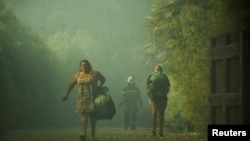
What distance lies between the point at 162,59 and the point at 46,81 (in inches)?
65.6

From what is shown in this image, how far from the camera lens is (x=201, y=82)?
6.80 m

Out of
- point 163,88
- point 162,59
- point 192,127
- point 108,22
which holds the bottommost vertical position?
point 192,127

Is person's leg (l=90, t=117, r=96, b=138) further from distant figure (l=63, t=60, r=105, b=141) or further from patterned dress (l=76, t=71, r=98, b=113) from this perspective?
patterned dress (l=76, t=71, r=98, b=113)

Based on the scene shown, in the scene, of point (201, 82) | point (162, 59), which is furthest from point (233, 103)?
point (162, 59)

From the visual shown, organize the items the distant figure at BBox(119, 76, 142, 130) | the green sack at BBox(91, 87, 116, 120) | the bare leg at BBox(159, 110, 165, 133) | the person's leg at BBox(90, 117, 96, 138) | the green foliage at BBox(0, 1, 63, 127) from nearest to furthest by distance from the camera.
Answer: the green sack at BBox(91, 87, 116, 120) → the person's leg at BBox(90, 117, 96, 138) → the green foliage at BBox(0, 1, 63, 127) → the bare leg at BBox(159, 110, 165, 133) → the distant figure at BBox(119, 76, 142, 130)

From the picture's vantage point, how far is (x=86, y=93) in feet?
20.6

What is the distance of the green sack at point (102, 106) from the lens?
6227 millimetres

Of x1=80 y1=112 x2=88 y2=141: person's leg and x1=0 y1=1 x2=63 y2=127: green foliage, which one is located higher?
x1=0 y1=1 x2=63 y2=127: green foliage

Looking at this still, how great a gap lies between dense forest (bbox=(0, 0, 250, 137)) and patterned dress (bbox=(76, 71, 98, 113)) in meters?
0.47

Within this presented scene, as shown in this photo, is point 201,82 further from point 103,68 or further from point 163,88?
point 103,68

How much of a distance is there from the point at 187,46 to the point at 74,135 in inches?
78.8

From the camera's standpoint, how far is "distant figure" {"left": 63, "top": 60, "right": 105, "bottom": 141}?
247 inches

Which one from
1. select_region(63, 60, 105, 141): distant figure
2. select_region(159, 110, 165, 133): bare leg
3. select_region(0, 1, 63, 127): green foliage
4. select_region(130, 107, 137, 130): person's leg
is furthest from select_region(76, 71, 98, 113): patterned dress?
select_region(159, 110, 165, 133): bare leg

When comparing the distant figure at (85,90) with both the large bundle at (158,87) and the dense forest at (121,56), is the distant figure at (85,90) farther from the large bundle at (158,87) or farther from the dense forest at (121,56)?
the large bundle at (158,87)
